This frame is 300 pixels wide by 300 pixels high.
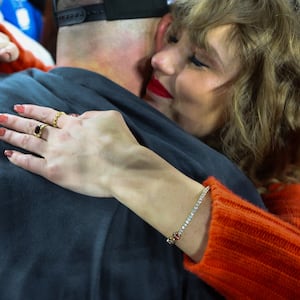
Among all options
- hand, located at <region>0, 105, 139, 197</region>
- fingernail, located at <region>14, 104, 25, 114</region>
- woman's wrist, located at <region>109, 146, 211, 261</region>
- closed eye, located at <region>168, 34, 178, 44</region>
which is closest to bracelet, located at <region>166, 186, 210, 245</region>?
woman's wrist, located at <region>109, 146, 211, 261</region>

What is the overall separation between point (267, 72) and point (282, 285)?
478 millimetres

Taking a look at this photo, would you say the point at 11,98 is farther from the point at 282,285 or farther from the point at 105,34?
the point at 282,285

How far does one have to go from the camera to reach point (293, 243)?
851 mm

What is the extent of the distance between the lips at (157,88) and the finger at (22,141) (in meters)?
0.39

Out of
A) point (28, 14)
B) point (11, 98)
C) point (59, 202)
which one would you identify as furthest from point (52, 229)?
point (28, 14)

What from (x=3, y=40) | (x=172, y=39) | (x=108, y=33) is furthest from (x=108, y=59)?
(x=3, y=40)

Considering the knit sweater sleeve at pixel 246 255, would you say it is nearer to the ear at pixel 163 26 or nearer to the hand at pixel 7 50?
the ear at pixel 163 26

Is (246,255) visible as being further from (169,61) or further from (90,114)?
(169,61)

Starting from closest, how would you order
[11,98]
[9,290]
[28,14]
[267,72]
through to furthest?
[9,290] < [11,98] < [267,72] < [28,14]

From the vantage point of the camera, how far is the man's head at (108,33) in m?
1.10

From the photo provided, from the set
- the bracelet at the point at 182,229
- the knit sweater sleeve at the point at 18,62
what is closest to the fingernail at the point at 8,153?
the bracelet at the point at 182,229

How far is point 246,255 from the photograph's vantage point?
2.72ft

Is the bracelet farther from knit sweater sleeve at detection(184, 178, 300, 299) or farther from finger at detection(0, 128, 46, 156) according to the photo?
finger at detection(0, 128, 46, 156)

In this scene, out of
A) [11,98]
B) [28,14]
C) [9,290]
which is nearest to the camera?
[9,290]
